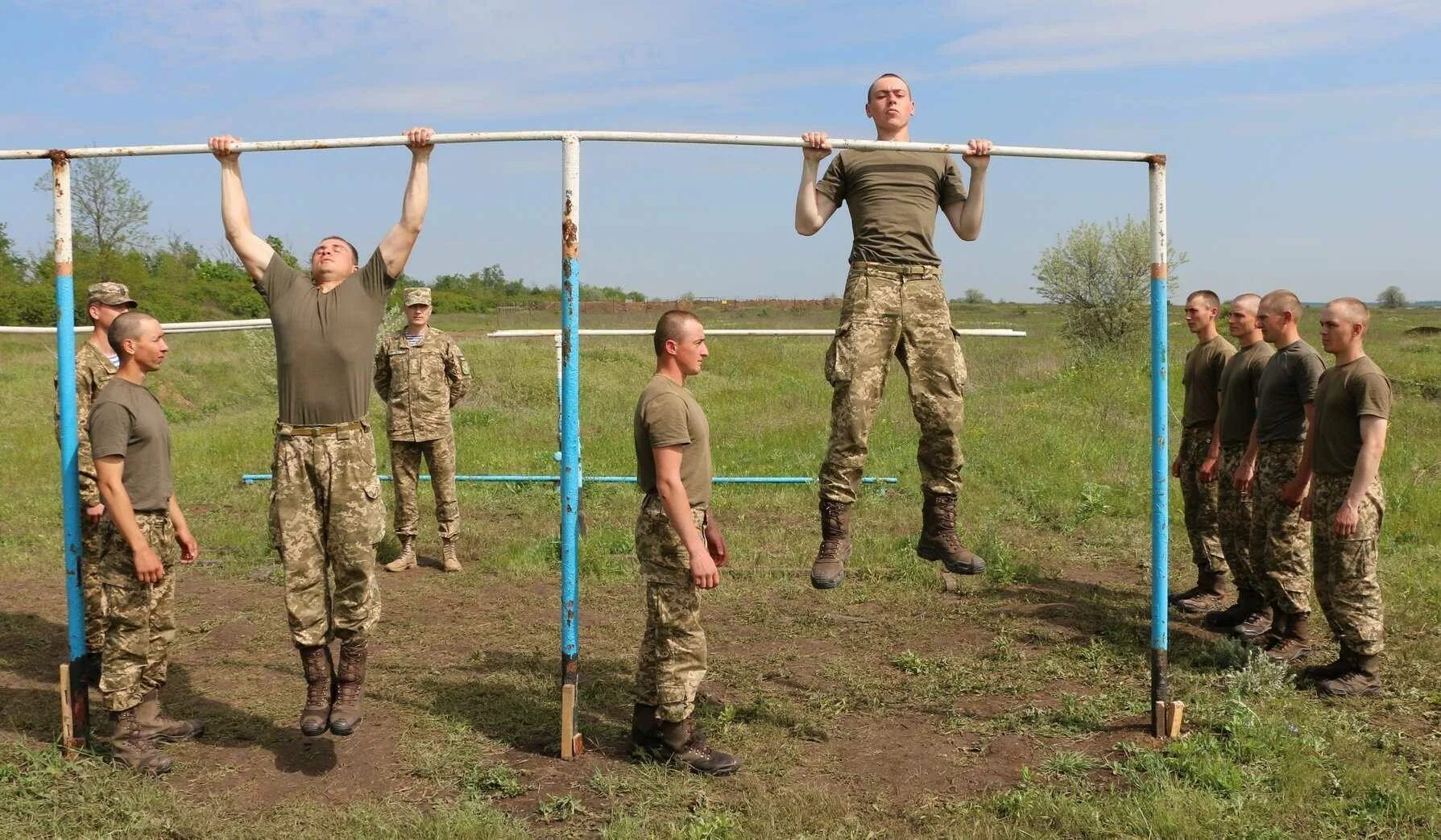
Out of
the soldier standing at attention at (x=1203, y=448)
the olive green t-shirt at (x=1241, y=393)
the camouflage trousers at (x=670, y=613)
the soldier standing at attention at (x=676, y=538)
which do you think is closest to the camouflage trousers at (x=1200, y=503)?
the soldier standing at attention at (x=1203, y=448)

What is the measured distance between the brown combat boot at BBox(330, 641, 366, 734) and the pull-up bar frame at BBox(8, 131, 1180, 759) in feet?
2.81

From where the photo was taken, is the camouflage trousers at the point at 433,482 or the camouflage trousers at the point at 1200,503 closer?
the camouflage trousers at the point at 1200,503

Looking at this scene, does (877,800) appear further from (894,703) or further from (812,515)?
(812,515)

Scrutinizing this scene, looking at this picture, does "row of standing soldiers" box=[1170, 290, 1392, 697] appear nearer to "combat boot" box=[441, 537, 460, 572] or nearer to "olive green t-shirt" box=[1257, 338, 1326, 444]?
"olive green t-shirt" box=[1257, 338, 1326, 444]

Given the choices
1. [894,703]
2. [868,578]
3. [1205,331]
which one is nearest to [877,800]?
[894,703]

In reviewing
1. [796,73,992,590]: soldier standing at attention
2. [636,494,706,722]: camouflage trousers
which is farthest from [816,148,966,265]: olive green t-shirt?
[636,494,706,722]: camouflage trousers

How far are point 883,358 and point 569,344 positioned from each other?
1584mm

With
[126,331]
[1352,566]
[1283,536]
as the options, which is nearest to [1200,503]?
[1283,536]

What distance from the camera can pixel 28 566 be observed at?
349 inches

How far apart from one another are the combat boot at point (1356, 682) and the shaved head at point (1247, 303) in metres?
2.22

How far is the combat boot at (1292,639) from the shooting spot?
6.42m

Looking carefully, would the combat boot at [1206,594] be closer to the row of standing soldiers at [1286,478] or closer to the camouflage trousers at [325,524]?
the row of standing soldiers at [1286,478]

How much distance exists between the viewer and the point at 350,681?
4.78 metres

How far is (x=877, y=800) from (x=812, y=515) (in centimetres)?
606
